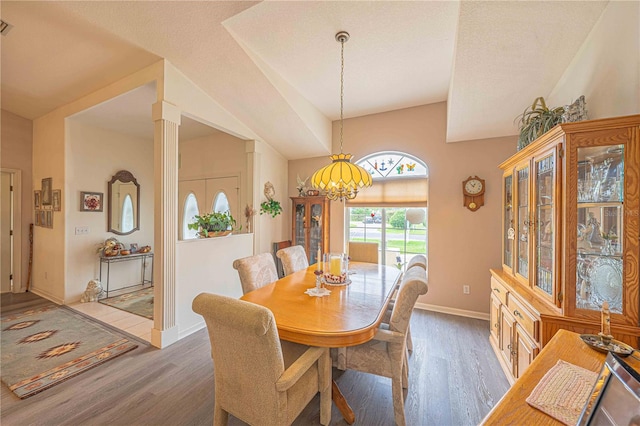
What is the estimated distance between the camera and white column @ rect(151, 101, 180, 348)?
2.62 metres

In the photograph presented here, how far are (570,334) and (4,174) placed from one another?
281 inches

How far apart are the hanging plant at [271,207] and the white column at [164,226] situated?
4.98 feet

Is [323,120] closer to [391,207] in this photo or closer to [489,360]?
[391,207]

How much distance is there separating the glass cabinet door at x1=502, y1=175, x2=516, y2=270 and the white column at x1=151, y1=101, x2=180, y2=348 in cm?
347

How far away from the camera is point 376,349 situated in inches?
67.0

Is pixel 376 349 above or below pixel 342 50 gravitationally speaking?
below

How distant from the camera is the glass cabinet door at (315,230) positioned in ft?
14.1

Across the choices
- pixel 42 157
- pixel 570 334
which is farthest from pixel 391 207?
pixel 42 157

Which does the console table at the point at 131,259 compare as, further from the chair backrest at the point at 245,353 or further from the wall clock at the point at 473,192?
the wall clock at the point at 473,192

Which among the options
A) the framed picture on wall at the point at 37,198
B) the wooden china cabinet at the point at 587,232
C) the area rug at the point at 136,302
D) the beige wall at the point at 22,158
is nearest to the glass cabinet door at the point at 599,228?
the wooden china cabinet at the point at 587,232

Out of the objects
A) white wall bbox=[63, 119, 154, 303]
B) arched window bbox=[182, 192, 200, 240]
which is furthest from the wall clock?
white wall bbox=[63, 119, 154, 303]

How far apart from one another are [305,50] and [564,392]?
9.94 ft

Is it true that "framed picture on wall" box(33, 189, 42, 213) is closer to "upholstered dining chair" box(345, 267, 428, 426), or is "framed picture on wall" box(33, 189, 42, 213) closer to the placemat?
"upholstered dining chair" box(345, 267, 428, 426)

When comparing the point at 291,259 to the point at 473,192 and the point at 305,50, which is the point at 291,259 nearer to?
the point at 305,50
